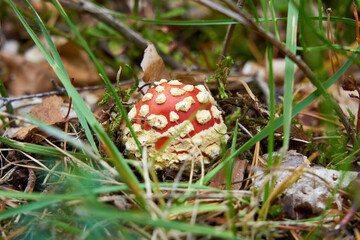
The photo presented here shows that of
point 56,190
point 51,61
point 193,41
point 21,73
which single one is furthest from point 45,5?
point 56,190

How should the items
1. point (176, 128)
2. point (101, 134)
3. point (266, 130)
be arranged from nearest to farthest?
1. point (101, 134)
2. point (266, 130)
3. point (176, 128)

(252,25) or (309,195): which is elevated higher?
(252,25)

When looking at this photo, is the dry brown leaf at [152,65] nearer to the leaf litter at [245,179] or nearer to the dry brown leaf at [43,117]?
the leaf litter at [245,179]

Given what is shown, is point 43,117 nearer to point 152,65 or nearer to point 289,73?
point 152,65

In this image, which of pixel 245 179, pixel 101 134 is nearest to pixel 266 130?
pixel 245 179

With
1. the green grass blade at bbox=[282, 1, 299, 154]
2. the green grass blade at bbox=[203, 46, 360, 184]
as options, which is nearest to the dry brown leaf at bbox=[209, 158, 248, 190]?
the green grass blade at bbox=[203, 46, 360, 184]

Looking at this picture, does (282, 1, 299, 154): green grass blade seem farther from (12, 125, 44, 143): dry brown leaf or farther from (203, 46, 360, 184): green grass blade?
(12, 125, 44, 143): dry brown leaf

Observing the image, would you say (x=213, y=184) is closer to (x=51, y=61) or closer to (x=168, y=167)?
(x=168, y=167)
